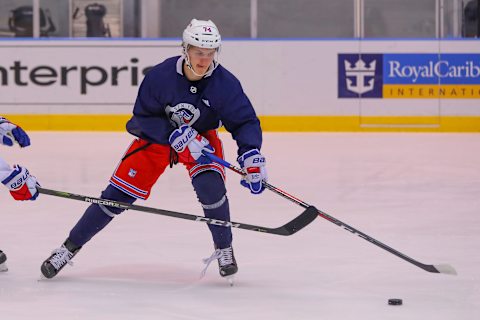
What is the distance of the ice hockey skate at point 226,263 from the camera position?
3.56 m

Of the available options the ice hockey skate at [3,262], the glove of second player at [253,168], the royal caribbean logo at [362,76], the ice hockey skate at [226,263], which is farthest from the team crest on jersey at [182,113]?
the royal caribbean logo at [362,76]

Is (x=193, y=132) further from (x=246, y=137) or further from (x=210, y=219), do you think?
(x=210, y=219)

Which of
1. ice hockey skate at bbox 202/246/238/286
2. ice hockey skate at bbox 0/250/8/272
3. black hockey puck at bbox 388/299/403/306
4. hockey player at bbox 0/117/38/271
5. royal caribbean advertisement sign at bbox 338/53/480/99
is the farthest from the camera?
royal caribbean advertisement sign at bbox 338/53/480/99

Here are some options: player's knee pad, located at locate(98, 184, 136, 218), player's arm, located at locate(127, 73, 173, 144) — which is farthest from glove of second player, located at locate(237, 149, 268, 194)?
player's knee pad, located at locate(98, 184, 136, 218)

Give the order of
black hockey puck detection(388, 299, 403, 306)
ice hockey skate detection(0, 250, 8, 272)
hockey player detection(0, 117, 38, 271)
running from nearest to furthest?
black hockey puck detection(388, 299, 403, 306), hockey player detection(0, 117, 38, 271), ice hockey skate detection(0, 250, 8, 272)

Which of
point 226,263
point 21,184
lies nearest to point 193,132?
point 226,263

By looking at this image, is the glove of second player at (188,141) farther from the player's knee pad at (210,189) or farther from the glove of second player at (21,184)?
the glove of second player at (21,184)

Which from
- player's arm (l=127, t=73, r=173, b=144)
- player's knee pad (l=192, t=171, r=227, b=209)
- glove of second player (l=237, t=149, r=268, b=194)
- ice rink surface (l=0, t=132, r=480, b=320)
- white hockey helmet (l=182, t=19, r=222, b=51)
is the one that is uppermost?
white hockey helmet (l=182, t=19, r=222, b=51)

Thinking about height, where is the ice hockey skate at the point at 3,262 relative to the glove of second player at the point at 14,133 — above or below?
below

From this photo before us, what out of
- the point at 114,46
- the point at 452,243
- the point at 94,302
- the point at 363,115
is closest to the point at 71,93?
the point at 114,46

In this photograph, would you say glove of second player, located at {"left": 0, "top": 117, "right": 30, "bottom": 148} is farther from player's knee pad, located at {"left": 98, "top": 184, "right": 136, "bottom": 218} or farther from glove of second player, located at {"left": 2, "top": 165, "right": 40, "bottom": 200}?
player's knee pad, located at {"left": 98, "top": 184, "right": 136, "bottom": 218}

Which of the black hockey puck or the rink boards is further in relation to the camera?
the rink boards

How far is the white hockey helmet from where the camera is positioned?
11.3 ft

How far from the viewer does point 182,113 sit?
3.54 meters
